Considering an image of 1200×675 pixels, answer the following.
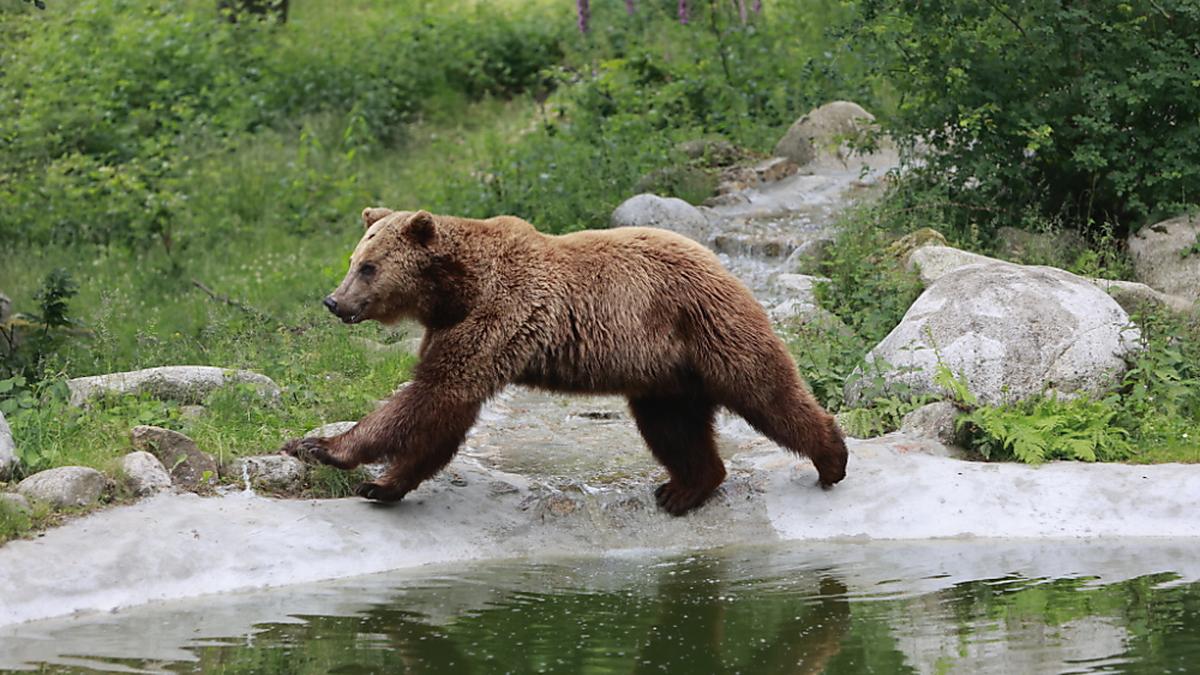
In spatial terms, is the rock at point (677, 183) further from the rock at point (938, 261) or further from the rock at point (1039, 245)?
the rock at point (938, 261)

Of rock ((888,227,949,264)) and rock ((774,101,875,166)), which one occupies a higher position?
rock ((774,101,875,166))

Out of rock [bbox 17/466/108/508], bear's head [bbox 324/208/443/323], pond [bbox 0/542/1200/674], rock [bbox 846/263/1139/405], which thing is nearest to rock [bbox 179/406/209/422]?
rock [bbox 17/466/108/508]

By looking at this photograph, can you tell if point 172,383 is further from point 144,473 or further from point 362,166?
point 362,166

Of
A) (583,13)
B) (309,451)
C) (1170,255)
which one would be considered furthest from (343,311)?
(583,13)

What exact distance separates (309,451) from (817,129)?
1124 cm

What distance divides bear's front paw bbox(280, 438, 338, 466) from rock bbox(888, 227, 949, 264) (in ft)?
20.0

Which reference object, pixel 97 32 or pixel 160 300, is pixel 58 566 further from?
pixel 97 32

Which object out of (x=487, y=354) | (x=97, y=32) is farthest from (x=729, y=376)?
(x=97, y=32)

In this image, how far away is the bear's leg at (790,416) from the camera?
7734 millimetres

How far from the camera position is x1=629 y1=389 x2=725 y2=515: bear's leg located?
8078 mm

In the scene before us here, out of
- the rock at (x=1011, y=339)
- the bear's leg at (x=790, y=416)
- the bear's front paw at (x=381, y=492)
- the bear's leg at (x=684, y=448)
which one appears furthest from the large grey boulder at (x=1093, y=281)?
the bear's front paw at (x=381, y=492)

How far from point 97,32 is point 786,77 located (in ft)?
30.8

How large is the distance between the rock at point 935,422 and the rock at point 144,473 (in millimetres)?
4415

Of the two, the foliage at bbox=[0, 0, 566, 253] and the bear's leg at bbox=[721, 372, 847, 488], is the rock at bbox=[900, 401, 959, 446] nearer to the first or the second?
the bear's leg at bbox=[721, 372, 847, 488]
